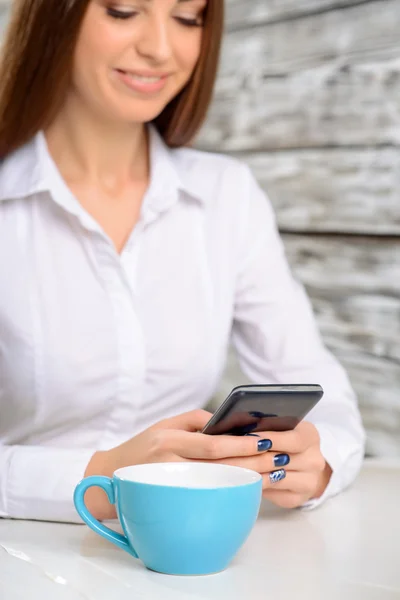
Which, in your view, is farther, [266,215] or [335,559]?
Result: [266,215]

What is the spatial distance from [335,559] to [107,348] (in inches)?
18.6

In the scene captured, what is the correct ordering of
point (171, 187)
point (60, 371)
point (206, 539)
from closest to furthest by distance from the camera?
1. point (206, 539)
2. point (60, 371)
3. point (171, 187)

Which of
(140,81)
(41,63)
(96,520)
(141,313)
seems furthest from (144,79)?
(96,520)

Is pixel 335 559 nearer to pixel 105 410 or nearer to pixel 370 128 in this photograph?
pixel 105 410

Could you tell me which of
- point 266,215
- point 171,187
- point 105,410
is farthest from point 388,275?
point 105,410

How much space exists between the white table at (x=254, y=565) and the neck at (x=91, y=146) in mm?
529

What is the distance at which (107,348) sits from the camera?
3.59 feet

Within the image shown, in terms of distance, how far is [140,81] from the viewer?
1.10 meters

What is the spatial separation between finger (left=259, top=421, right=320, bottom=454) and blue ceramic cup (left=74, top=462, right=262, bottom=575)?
14 cm

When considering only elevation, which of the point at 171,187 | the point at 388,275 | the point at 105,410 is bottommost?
the point at 105,410

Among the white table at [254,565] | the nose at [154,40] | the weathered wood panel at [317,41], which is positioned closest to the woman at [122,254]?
the nose at [154,40]

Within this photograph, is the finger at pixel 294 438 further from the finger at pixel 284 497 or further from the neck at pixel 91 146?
the neck at pixel 91 146

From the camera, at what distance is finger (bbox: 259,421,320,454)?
2.69 feet

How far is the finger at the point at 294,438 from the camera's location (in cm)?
82
